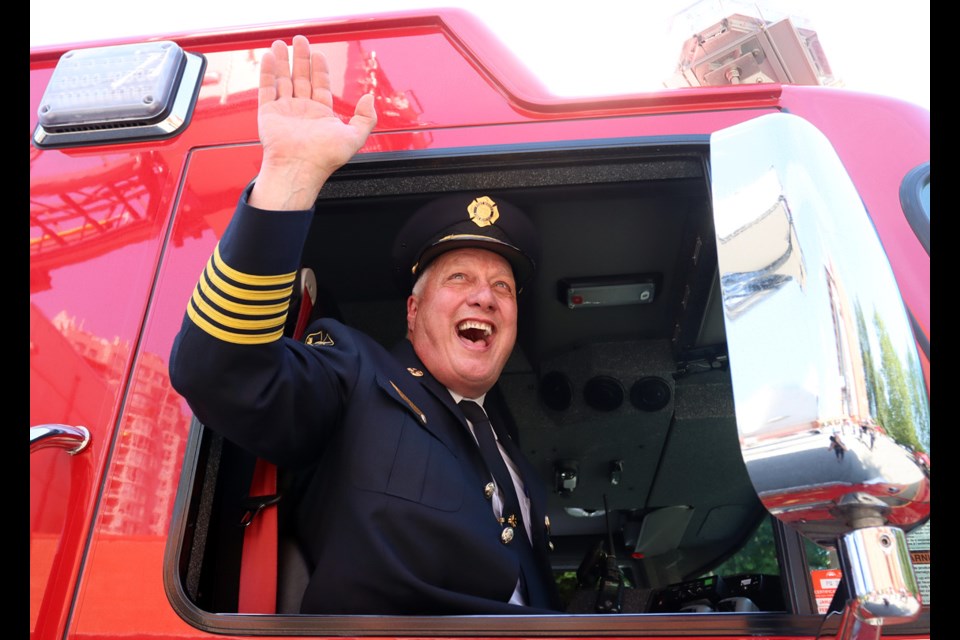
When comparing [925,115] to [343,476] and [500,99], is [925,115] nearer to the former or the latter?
[500,99]

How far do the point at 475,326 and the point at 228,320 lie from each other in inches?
37.4

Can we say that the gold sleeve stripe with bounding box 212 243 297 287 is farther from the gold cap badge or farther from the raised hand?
the gold cap badge

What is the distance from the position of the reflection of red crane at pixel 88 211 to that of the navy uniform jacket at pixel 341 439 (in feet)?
1.11

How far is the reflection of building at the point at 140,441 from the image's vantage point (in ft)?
4.09

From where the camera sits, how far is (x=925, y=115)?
1.62m

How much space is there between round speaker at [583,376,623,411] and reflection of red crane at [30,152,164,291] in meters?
1.53

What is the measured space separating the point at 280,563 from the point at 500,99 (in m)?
0.98

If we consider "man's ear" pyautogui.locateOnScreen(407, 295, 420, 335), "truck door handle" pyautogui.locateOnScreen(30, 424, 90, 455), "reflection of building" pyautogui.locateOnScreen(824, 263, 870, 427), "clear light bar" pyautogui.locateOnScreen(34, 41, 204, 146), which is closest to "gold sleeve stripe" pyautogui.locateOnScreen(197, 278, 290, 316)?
"truck door handle" pyautogui.locateOnScreen(30, 424, 90, 455)

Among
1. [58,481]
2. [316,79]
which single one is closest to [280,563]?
[58,481]

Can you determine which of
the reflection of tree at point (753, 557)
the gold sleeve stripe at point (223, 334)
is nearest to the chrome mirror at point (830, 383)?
the gold sleeve stripe at point (223, 334)

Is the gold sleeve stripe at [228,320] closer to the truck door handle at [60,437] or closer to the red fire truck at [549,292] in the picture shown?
the red fire truck at [549,292]

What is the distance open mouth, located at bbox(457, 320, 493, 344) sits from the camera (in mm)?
2158

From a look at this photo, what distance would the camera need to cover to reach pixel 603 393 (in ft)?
8.87

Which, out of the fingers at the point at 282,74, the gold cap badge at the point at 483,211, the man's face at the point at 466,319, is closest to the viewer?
the fingers at the point at 282,74
